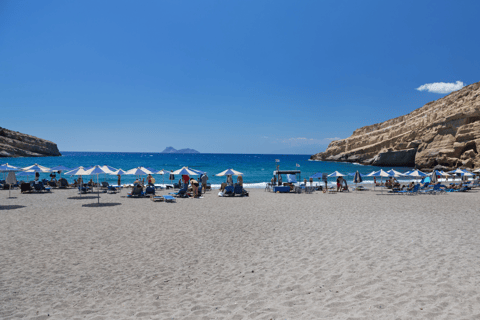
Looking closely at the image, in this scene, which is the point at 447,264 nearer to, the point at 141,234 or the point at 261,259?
the point at 261,259

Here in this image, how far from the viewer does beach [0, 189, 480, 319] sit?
4238mm

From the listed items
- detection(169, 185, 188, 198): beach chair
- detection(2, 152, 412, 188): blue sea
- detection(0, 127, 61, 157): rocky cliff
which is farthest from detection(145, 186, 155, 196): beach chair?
detection(0, 127, 61, 157): rocky cliff

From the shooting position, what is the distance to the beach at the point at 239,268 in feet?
13.9

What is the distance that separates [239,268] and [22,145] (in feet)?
381

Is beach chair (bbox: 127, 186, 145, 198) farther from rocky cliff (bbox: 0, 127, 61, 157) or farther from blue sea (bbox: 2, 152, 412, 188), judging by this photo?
rocky cliff (bbox: 0, 127, 61, 157)

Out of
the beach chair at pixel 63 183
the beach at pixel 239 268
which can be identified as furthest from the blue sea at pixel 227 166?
the beach at pixel 239 268

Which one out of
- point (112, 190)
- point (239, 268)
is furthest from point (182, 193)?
point (239, 268)

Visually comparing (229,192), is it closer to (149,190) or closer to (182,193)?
(182,193)

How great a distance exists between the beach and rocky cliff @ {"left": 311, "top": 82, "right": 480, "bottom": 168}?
45332mm

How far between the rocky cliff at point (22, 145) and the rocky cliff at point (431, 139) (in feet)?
332

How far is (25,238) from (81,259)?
292 cm

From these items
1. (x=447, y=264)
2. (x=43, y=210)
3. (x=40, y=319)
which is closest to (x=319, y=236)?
(x=447, y=264)

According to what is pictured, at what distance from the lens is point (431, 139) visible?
176 ft

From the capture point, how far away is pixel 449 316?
388 centimetres
